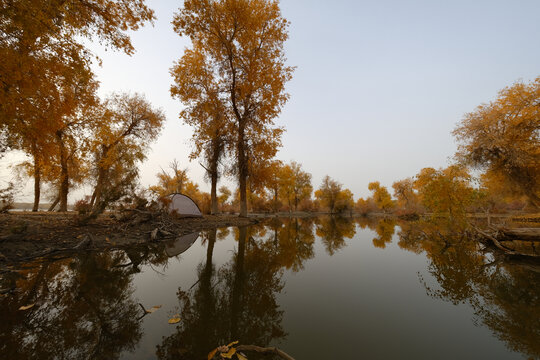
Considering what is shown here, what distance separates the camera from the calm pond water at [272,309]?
2.02 meters

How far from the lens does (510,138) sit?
18.5 meters

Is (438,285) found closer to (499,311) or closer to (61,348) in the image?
(499,311)

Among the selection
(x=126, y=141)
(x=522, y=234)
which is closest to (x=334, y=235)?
(x=522, y=234)

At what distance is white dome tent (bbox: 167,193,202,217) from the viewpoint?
13109 millimetres

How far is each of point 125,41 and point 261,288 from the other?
10.6 m

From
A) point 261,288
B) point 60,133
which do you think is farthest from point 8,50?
point 60,133

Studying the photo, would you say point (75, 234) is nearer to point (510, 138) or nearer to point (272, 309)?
point (272, 309)

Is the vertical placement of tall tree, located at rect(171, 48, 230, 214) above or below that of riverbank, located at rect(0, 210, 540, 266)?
above

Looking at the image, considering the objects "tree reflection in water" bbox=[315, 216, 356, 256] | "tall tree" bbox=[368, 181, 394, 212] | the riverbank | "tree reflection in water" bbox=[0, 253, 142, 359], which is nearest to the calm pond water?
"tree reflection in water" bbox=[0, 253, 142, 359]

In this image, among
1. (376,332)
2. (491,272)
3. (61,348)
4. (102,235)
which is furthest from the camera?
A: (102,235)

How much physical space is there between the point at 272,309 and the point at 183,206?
12.6 m

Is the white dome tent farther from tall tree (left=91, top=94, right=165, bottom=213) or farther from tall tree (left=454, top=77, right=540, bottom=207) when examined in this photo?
tall tree (left=454, top=77, right=540, bottom=207)

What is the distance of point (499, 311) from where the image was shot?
2855 millimetres

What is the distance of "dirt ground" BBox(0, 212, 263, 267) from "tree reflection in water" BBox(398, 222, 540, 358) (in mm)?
9170
